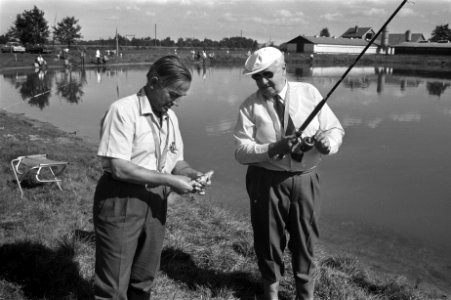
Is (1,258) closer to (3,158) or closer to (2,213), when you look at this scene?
(2,213)

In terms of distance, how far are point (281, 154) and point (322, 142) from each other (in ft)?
0.99

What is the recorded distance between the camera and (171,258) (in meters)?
4.66

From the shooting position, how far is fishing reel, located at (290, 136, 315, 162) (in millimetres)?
3119

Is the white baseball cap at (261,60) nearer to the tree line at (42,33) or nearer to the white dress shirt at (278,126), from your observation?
the white dress shirt at (278,126)

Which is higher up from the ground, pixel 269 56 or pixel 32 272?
pixel 269 56

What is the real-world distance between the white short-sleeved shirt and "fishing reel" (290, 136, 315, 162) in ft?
3.02

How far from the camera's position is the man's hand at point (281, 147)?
10.1 feet

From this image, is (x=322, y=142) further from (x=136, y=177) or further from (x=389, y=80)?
(x=389, y=80)

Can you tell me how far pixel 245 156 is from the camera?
11.0 feet

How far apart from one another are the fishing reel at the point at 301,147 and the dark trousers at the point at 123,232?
999 millimetres

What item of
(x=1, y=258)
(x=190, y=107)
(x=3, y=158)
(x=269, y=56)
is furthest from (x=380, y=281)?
(x=190, y=107)

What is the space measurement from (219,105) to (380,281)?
46.7 ft

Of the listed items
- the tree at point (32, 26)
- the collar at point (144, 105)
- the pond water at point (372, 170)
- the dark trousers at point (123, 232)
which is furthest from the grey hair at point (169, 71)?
the tree at point (32, 26)

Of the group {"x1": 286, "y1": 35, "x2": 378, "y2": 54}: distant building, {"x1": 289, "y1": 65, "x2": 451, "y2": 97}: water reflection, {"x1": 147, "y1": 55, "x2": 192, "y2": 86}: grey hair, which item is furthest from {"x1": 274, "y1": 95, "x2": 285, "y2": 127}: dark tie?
{"x1": 286, "y1": 35, "x2": 378, "y2": 54}: distant building
